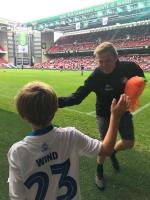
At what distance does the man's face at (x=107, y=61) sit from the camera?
15.2 ft

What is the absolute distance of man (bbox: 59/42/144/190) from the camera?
4.64m

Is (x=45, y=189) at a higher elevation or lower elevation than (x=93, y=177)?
higher

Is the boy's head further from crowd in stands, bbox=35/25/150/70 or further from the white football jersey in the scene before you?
crowd in stands, bbox=35/25/150/70

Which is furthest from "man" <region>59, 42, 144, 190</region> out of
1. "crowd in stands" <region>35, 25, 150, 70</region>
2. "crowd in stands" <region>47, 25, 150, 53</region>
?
"crowd in stands" <region>47, 25, 150, 53</region>

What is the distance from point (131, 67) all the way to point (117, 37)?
75.8 metres

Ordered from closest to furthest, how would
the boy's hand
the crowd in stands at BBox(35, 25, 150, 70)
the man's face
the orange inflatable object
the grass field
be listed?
the boy's hand → the orange inflatable object → the man's face → the grass field → the crowd in stands at BBox(35, 25, 150, 70)

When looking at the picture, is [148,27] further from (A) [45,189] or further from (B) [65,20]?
(A) [45,189]

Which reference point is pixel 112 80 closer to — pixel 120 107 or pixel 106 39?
pixel 120 107

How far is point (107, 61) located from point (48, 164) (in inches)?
104

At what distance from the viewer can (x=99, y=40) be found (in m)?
82.4

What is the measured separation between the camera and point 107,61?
4664mm

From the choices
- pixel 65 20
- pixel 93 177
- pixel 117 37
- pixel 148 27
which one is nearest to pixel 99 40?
pixel 117 37

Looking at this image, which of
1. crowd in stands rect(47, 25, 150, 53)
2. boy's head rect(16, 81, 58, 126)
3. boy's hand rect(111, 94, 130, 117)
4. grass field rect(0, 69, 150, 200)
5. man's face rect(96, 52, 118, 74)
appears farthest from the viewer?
crowd in stands rect(47, 25, 150, 53)

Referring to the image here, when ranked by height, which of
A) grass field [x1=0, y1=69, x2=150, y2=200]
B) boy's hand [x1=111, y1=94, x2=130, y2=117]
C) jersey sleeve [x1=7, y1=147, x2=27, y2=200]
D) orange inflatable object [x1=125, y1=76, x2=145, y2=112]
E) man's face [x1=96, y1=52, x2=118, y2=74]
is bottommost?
grass field [x1=0, y1=69, x2=150, y2=200]
